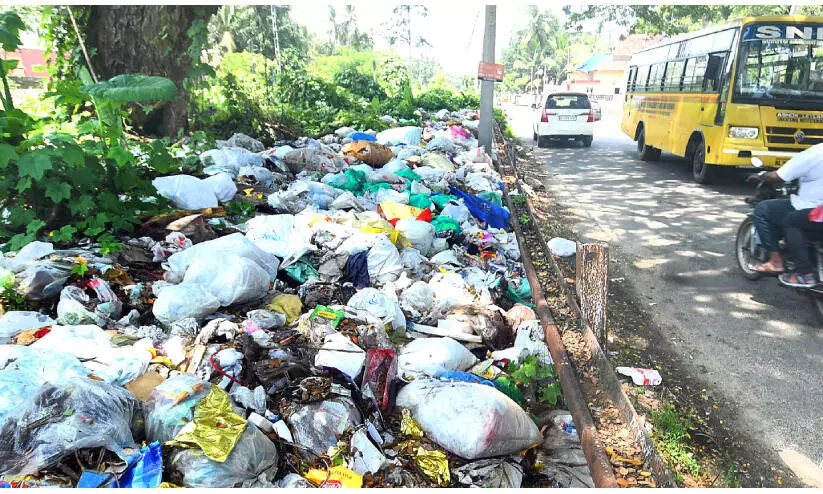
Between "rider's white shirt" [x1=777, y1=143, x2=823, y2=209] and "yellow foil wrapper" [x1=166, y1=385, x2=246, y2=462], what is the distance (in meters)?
4.75

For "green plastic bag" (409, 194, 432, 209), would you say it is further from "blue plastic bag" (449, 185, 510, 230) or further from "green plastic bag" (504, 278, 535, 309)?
"green plastic bag" (504, 278, 535, 309)

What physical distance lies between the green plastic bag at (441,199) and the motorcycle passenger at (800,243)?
3.40 metres

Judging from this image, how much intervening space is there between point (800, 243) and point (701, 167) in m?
5.82

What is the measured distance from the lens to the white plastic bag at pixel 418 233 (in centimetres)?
515

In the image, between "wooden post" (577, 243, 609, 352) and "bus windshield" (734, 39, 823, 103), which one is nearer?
"wooden post" (577, 243, 609, 352)

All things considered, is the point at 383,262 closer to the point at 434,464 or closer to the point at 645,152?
the point at 434,464

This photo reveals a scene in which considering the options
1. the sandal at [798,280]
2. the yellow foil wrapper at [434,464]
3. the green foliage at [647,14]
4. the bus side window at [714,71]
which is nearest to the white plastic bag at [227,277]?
the yellow foil wrapper at [434,464]

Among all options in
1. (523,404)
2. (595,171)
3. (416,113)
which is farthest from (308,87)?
(523,404)

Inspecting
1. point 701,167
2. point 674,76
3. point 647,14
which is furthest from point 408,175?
point 647,14

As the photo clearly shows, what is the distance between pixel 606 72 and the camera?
5406cm

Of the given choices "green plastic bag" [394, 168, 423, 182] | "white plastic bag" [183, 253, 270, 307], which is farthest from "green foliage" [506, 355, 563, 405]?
"green plastic bag" [394, 168, 423, 182]

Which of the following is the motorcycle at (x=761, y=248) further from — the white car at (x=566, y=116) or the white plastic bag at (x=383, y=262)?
the white car at (x=566, y=116)

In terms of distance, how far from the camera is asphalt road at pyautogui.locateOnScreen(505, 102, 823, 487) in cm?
325

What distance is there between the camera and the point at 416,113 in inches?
618
